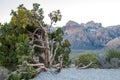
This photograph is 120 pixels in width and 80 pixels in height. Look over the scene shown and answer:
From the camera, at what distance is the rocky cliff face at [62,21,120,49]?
68869 mm

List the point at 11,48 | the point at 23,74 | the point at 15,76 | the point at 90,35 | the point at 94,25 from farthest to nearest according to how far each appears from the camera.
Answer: the point at 94,25 < the point at 90,35 < the point at 11,48 < the point at 23,74 < the point at 15,76

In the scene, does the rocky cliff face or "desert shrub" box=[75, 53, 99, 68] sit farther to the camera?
the rocky cliff face

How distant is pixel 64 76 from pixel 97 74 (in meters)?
2.57

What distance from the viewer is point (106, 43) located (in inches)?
2697

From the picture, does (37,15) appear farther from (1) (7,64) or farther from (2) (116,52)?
(2) (116,52)

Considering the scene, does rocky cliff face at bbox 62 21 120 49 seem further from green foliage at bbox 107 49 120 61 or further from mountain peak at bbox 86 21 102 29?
green foliage at bbox 107 49 120 61

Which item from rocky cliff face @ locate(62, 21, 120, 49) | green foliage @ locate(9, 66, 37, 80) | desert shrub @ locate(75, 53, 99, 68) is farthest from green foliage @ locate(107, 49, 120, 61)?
rocky cliff face @ locate(62, 21, 120, 49)

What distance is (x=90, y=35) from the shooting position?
71438 mm

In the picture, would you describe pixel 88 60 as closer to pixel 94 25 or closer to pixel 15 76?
pixel 15 76

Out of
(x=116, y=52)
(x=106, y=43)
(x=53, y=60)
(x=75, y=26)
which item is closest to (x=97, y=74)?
(x=53, y=60)

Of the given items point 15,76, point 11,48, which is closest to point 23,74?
point 15,76

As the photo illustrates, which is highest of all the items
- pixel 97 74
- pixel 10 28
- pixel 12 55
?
pixel 10 28

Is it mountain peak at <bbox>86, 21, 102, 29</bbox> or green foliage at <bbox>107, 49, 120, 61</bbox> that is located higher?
mountain peak at <bbox>86, 21, 102, 29</bbox>

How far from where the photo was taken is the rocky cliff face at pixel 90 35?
68869mm
